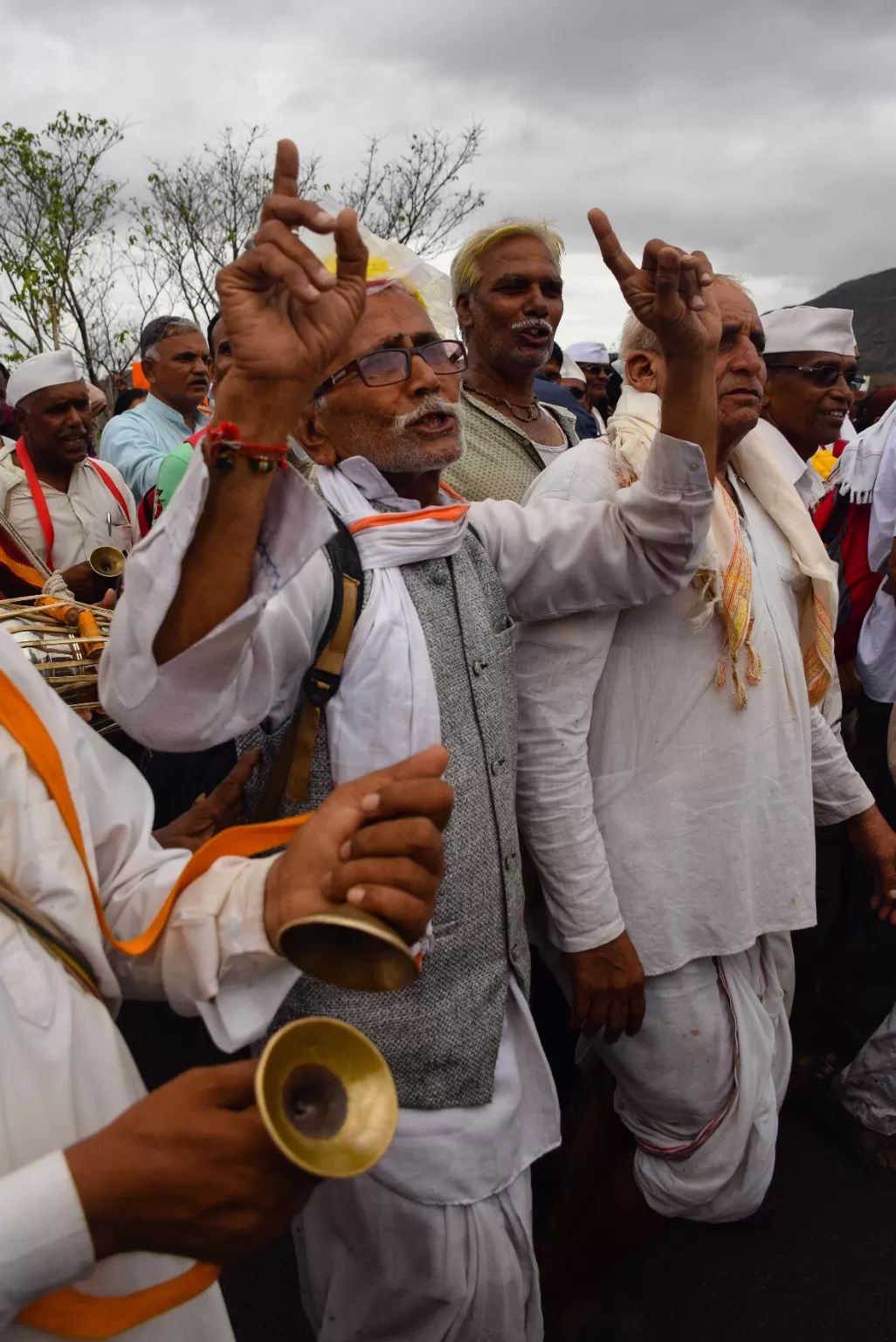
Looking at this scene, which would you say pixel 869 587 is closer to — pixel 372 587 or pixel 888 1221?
pixel 888 1221

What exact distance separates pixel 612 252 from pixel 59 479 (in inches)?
127

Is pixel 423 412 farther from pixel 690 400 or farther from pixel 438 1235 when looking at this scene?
pixel 438 1235

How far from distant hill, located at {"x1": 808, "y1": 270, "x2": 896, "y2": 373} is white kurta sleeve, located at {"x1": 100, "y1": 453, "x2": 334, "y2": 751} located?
1190 inches

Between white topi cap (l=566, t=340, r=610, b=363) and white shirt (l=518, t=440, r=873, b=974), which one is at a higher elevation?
white topi cap (l=566, t=340, r=610, b=363)

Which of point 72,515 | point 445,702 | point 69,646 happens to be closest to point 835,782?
point 445,702

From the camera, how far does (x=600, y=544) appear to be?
2090mm

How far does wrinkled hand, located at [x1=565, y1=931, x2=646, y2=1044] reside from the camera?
2197 millimetres

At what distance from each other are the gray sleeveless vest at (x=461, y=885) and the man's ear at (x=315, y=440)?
290mm

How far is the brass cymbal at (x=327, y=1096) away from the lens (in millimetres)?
961

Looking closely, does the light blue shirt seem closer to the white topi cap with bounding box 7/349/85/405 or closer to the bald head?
the white topi cap with bounding box 7/349/85/405

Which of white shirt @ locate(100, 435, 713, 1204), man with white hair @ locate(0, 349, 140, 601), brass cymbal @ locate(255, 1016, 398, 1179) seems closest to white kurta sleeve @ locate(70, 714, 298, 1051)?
white shirt @ locate(100, 435, 713, 1204)

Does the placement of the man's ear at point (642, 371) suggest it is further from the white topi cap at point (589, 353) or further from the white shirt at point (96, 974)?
the white topi cap at point (589, 353)

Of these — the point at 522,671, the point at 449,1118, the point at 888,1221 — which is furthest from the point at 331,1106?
the point at 888,1221

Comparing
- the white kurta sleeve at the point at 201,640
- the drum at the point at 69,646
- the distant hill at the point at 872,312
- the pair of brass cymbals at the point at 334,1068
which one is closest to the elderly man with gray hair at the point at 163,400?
the drum at the point at 69,646
